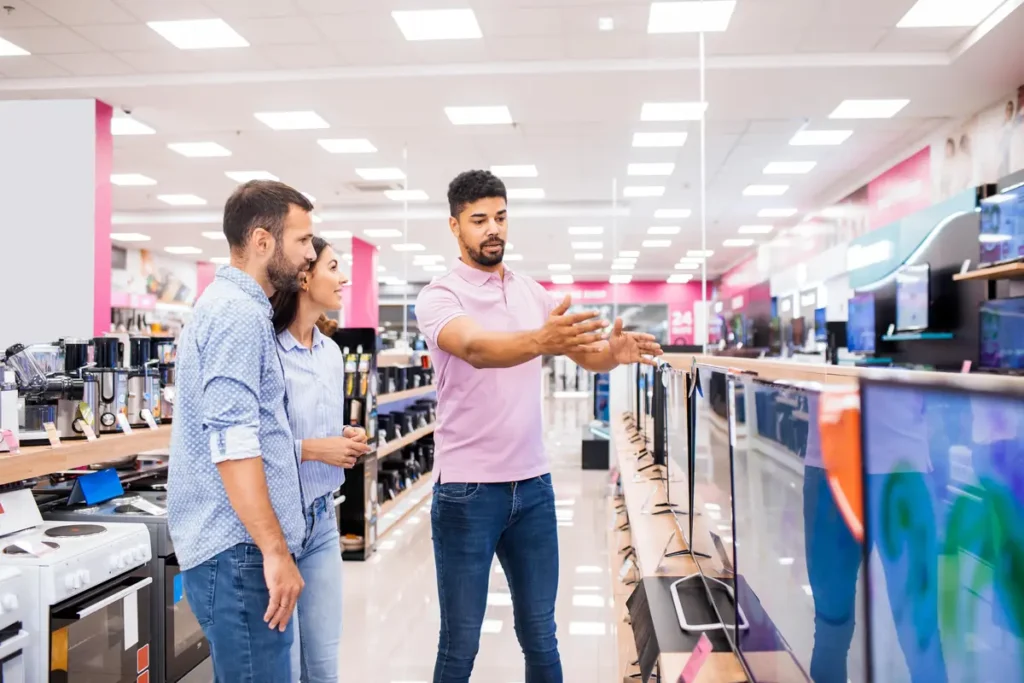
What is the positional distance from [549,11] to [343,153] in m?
4.30

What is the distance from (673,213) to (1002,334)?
6973mm

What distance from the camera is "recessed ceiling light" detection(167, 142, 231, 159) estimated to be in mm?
8227

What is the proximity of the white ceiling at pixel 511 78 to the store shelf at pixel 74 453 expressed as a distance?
10.9 feet

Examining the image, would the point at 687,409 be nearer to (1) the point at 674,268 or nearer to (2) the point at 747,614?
(2) the point at 747,614

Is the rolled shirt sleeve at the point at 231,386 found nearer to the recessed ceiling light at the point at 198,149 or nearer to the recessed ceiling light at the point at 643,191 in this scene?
the recessed ceiling light at the point at 198,149

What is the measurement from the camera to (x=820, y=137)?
7984 mm

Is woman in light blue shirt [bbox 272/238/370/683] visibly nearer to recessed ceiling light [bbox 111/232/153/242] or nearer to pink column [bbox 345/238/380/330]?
pink column [bbox 345/238/380/330]

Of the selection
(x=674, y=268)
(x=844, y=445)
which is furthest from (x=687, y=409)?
(x=674, y=268)

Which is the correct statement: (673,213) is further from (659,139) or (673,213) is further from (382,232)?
→ (382,232)

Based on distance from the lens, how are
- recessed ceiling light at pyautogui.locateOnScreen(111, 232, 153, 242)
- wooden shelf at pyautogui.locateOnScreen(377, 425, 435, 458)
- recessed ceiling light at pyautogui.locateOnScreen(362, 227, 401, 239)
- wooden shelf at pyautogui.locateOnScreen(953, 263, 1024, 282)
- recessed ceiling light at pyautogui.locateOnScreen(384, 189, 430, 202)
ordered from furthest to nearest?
1. recessed ceiling light at pyautogui.locateOnScreen(111, 232, 153, 242)
2. recessed ceiling light at pyautogui.locateOnScreen(362, 227, 401, 239)
3. recessed ceiling light at pyautogui.locateOnScreen(384, 189, 430, 202)
4. wooden shelf at pyautogui.locateOnScreen(377, 425, 435, 458)
5. wooden shelf at pyautogui.locateOnScreen(953, 263, 1024, 282)

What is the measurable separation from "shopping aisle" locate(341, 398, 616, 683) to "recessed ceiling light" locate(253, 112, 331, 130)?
413 centimetres

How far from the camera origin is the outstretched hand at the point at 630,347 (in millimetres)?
1625

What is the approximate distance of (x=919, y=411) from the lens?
2.27 feet

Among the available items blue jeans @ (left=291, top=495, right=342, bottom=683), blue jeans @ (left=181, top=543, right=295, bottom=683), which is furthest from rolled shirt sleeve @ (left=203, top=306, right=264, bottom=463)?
blue jeans @ (left=291, top=495, right=342, bottom=683)
